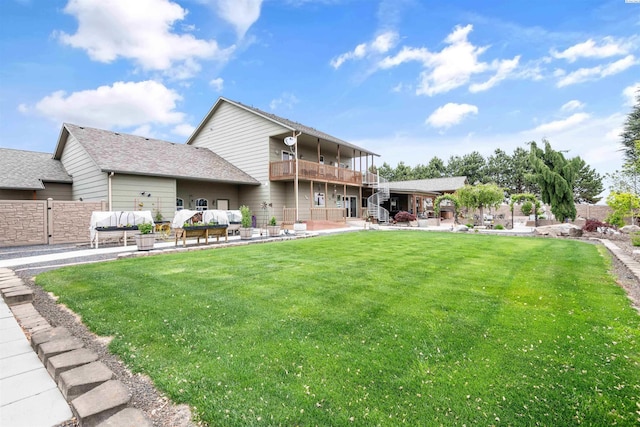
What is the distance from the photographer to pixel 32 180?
1393 centimetres

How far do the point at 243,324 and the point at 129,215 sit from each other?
1015 cm

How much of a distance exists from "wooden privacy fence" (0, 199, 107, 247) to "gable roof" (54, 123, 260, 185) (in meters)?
2.08

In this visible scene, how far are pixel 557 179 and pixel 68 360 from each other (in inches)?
874

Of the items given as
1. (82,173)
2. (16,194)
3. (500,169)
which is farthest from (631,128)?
(16,194)

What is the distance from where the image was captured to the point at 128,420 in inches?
69.8

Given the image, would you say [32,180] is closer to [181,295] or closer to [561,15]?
[181,295]

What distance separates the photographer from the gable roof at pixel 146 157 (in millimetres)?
13523

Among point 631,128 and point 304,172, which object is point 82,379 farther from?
point 631,128

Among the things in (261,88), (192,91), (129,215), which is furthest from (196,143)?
(129,215)

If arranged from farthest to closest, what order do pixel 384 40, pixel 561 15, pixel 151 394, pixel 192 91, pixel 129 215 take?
pixel 192 91, pixel 384 40, pixel 129 215, pixel 561 15, pixel 151 394

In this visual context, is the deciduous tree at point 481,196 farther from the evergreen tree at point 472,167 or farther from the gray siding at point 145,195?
the evergreen tree at point 472,167

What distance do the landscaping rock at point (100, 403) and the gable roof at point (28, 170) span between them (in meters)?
16.4

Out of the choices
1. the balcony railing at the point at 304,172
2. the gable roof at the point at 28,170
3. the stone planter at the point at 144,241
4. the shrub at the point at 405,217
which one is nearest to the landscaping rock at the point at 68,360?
the stone planter at the point at 144,241

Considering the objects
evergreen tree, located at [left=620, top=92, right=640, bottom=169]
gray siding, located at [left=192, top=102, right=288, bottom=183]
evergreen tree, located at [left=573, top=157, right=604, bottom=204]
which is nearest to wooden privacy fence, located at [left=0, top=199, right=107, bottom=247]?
gray siding, located at [left=192, top=102, right=288, bottom=183]
